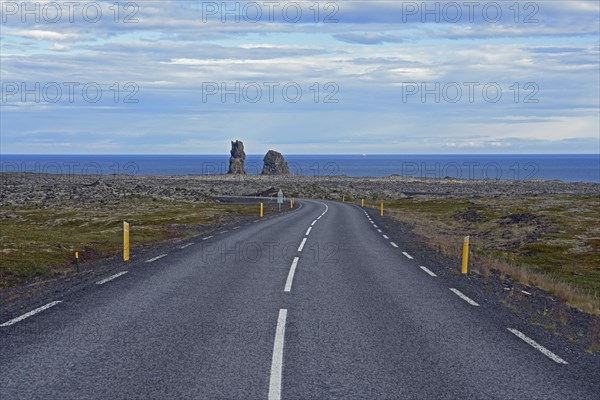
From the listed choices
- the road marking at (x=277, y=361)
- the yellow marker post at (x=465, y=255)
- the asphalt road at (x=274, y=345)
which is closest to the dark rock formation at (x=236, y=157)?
the yellow marker post at (x=465, y=255)

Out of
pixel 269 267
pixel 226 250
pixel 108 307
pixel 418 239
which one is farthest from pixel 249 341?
pixel 418 239

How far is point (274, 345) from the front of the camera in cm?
864

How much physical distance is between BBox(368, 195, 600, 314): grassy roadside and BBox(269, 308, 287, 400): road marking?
7.78m

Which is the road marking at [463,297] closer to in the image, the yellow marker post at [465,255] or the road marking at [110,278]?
the yellow marker post at [465,255]

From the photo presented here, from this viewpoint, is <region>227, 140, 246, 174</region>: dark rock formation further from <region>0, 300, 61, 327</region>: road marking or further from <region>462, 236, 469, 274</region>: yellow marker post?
<region>0, 300, 61, 327</region>: road marking

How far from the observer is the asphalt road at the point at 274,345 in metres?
6.87

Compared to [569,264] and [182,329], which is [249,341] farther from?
[569,264]

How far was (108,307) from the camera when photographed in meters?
11.1

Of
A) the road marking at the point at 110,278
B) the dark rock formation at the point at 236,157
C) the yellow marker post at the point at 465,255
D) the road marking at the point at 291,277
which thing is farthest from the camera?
the dark rock formation at the point at 236,157

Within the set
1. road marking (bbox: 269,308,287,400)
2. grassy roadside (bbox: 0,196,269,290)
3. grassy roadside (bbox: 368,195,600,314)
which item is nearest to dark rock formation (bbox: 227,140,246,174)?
grassy roadside (bbox: 368,195,600,314)

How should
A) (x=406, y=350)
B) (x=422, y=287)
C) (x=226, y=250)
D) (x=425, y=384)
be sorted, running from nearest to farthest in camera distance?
(x=425, y=384)
(x=406, y=350)
(x=422, y=287)
(x=226, y=250)

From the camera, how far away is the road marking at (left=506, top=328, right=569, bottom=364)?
8.30 m

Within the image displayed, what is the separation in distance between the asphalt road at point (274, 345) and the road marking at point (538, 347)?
0.03 meters

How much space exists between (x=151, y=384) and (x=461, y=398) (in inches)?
139
